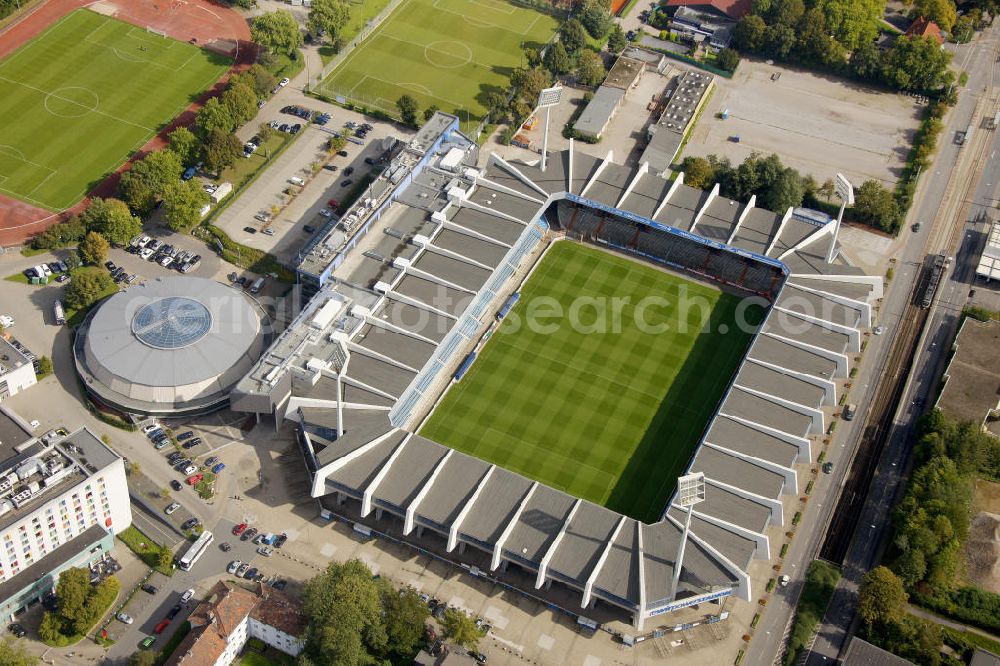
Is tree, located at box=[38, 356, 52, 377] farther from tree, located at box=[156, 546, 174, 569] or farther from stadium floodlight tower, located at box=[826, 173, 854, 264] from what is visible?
stadium floodlight tower, located at box=[826, 173, 854, 264]

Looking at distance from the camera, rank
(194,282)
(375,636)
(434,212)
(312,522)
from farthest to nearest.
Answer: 1. (434,212)
2. (194,282)
3. (312,522)
4. (375,636)

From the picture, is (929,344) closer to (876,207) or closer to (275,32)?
(876,207)

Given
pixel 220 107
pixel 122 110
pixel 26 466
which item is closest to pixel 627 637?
pixel 26 466

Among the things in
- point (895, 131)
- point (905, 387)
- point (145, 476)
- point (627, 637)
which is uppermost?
point (895, 131)

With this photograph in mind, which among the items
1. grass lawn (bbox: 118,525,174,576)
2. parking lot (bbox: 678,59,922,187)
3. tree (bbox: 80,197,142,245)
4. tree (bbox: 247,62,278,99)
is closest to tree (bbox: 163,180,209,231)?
tree (bbox: 80,197,142,245)

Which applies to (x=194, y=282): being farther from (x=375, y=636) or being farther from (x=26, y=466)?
(x=375, y=636)

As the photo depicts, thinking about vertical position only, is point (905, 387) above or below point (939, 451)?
above
